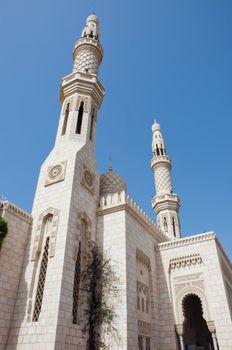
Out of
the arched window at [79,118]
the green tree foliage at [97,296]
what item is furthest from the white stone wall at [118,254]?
the arched window at [79,118]

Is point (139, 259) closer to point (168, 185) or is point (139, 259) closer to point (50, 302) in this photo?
point (50, 302)

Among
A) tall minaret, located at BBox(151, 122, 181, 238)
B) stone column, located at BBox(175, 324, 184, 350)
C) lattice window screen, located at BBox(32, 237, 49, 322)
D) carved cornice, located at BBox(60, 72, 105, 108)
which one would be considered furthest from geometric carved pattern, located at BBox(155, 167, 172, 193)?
lattice window screen, located at BBox(32, 237, 49, 322)

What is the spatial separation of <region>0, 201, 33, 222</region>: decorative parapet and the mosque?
0.13ft

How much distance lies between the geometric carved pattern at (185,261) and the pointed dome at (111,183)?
5.04m

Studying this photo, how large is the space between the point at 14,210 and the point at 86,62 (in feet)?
38.4

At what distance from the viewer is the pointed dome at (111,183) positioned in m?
16.6

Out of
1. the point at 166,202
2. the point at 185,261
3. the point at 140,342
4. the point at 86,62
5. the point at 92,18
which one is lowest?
the point at 140,342

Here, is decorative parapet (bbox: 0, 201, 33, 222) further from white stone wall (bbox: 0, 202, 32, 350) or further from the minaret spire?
the minaret spire

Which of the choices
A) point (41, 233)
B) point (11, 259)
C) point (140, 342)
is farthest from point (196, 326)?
point (11, 259)

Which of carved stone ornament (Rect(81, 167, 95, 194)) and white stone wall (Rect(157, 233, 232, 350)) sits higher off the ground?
carved stone ornament (Rect(81, 167, 95, 194))

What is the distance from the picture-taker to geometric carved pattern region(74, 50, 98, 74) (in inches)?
746

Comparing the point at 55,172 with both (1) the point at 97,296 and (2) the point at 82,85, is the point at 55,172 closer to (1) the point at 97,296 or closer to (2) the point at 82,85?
(1) the point at 97,296

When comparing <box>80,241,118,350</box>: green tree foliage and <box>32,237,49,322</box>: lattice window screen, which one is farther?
<box>80,241,118,350</box>: green tree foliage

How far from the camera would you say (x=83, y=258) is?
1256 centimetres
